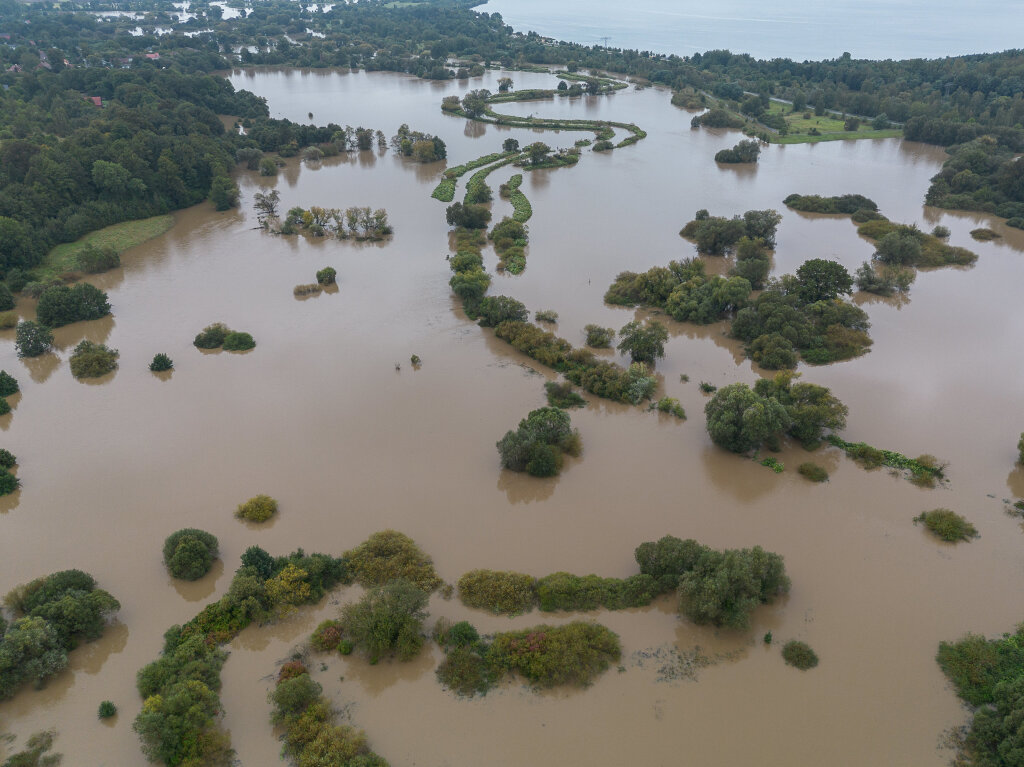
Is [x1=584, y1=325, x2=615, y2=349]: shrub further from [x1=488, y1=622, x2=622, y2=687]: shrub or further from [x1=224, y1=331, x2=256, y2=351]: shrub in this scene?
[x1=224, y1=331, x2=256, y2=351]: shrub

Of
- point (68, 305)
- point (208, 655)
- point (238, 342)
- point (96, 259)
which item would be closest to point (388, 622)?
point (208, 655)

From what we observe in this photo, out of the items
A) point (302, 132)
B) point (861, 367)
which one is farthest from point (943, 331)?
point (302, 132)

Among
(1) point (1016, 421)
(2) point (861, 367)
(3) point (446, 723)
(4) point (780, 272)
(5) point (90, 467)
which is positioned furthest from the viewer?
(4) point (780, 272)

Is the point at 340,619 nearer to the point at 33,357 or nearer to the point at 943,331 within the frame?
the point at 33,357

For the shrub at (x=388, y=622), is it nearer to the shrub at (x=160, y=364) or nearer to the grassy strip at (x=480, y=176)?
the shrub at (x=160, y=364)

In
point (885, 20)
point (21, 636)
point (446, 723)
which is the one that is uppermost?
point (885, 20)

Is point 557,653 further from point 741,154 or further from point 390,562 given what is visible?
point 741,154

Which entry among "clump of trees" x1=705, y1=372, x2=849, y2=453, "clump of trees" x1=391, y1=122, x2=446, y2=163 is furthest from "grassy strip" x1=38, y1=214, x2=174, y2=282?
"clump of trees" x1=705, y1=372, x2=849, y2=453

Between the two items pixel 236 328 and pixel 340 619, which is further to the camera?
pixel 236 328
